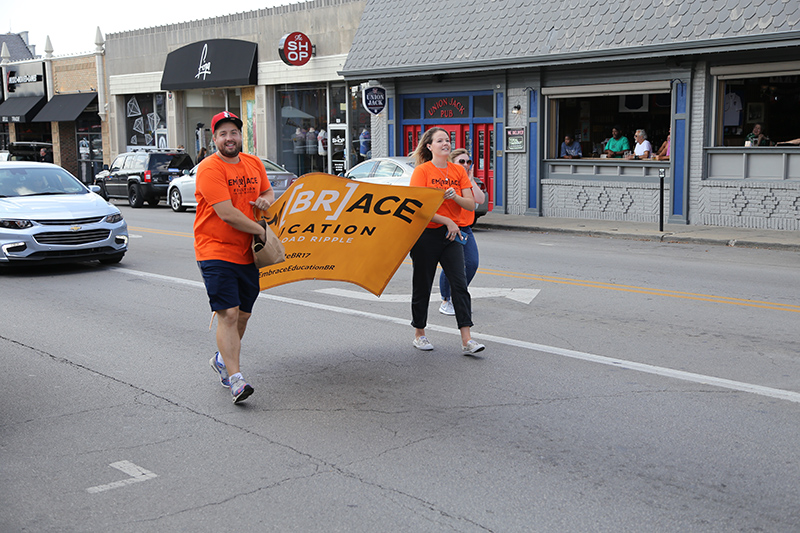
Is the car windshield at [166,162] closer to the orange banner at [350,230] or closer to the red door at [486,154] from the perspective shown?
the red door at [486,154]

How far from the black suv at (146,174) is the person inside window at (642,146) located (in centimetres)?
1441

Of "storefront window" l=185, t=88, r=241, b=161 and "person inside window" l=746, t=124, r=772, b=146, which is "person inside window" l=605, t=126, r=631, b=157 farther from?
"storefront window" l=185, t=88, r=241, b=161

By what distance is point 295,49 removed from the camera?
87.5 feet

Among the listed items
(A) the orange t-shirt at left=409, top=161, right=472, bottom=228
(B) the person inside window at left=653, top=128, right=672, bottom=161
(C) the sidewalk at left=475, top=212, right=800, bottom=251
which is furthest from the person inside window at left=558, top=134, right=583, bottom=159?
(A) the orange t-shirt at left=409, top=161, right=472, bottom=228

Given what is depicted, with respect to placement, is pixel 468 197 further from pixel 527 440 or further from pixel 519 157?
pixel 519 157

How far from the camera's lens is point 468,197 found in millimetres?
7203

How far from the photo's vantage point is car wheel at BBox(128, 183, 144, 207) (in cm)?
2684

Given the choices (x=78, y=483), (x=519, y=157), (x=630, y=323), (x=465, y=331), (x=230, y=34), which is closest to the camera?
(x=78, y=483)

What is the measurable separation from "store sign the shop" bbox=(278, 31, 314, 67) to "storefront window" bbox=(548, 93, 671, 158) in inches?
368

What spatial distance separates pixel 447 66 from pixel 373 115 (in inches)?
143

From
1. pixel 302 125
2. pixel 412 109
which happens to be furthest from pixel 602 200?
pixel 302 125

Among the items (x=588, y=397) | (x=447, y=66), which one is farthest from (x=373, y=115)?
(x=588, y=397)

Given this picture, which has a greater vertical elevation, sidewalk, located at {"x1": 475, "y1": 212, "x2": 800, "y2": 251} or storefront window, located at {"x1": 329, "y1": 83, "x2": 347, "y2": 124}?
storefront window, located at {"x1": 329, "y1": 83, "x2": 347, "y2": 124}

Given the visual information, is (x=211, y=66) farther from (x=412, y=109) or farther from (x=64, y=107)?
(x=64, y=107)
